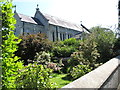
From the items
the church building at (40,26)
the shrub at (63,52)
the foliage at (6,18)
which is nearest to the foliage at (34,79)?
the foliage at (6,18)

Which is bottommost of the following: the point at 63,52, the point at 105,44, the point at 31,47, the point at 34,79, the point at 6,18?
the point at 63,52

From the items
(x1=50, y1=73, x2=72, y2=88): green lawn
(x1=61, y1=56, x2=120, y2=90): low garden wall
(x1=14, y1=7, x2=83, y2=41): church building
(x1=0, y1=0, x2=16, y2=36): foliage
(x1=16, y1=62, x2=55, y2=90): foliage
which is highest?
(x1=14, y1=7, x2=83, y2=41): church building

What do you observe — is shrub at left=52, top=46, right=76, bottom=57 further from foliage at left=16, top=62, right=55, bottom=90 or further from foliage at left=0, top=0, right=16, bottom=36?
foliage at left=0, top=0, right=16, bottom=36

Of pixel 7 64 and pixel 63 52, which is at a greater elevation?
pixel 7 64

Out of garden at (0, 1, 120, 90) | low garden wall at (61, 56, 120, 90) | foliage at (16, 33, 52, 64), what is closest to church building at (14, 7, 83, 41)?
foliage at (16, 33, 52, 64)

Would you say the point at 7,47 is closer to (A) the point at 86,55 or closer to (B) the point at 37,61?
(B) the point at 37,61

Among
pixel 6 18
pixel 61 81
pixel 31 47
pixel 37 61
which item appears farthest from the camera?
pixel 31 47

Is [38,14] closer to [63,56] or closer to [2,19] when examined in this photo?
[63,56]

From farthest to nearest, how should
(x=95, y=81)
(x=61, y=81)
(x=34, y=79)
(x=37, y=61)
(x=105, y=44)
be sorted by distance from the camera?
(x=105, y=44) < (x=37, y=61) < (x=61, y=81) < (x=34, y=79) < (x=95, y=81)

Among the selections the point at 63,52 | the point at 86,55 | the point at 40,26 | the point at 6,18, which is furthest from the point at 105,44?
the point at 40,26

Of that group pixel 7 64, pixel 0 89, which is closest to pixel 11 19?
pixel 7 64

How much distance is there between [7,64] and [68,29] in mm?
47566

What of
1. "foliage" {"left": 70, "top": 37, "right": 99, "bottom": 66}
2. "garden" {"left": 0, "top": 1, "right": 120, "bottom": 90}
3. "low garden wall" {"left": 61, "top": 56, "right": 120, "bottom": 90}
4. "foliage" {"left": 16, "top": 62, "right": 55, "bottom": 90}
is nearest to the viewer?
"low garden wall" {"left": 61, "top": 56, "right": 120, "bottom": 90}

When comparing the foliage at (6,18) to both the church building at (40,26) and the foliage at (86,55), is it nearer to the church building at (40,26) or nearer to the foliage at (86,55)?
the foliage at (86,55)
